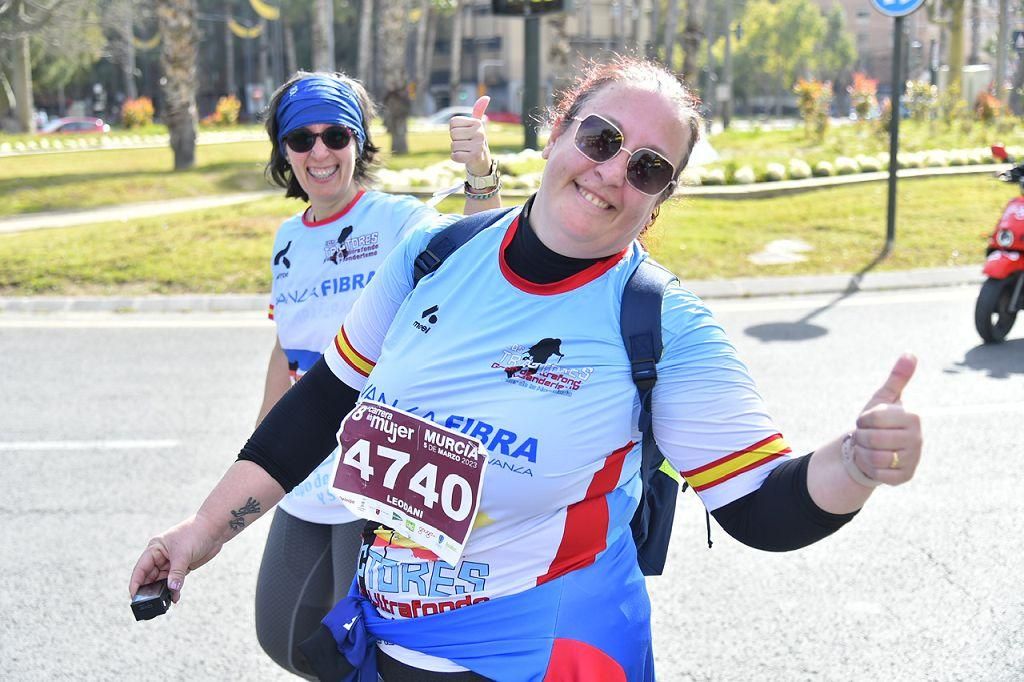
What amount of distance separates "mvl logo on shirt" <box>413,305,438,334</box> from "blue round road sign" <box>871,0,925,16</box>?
9.76 m

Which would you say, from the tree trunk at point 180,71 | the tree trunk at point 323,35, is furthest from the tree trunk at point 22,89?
the tree trunk at point 323,35

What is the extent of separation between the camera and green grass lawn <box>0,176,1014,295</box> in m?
11.4

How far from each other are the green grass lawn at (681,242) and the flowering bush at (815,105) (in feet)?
24.5

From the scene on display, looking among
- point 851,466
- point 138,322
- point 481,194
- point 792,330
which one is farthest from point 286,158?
point 138,322

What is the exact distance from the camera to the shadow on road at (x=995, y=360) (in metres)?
7.63

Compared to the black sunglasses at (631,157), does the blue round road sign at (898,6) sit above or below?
above

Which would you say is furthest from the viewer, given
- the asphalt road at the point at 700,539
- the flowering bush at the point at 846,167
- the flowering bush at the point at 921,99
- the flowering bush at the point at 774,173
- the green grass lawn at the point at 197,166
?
the flowering bush at the point at 921,99

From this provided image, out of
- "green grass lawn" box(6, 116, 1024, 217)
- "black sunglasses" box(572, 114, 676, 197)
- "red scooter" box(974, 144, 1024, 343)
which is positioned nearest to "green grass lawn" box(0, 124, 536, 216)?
"green grass lawn" box(6, 116, 1024, 217)

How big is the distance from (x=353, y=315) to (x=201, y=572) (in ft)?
9.30

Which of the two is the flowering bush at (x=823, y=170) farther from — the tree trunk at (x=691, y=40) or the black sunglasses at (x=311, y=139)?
the black sunglasses at (x=311, y=139)

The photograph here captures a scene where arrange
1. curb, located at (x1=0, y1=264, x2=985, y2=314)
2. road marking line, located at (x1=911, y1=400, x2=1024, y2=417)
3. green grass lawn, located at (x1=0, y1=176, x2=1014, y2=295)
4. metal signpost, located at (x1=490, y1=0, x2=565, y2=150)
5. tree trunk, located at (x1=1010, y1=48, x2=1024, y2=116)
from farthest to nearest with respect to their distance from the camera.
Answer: tree trunk, located at (x1=1010, y1=48, x2=1024, y2=116), metal signpost, located at (x1=490, y1=0, x2=565, y2=150), green grass lawn, located at (x1=0, y1=176, x2=1014, y2=295), curb, located at (x1=0, y1=264, x2=985, y2=314), road marking line, located at (x1=911, y1=400, x2=1024, y2=417)

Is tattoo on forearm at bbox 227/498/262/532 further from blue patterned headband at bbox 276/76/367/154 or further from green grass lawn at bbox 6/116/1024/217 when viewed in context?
green grass lawn at bbox 6/116/1024/217

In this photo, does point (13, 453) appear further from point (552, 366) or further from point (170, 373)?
point (552, 366)

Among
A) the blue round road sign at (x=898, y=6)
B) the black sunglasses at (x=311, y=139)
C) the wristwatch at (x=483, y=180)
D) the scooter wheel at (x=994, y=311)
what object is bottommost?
the scooter wheel at (x=994, y=311)
